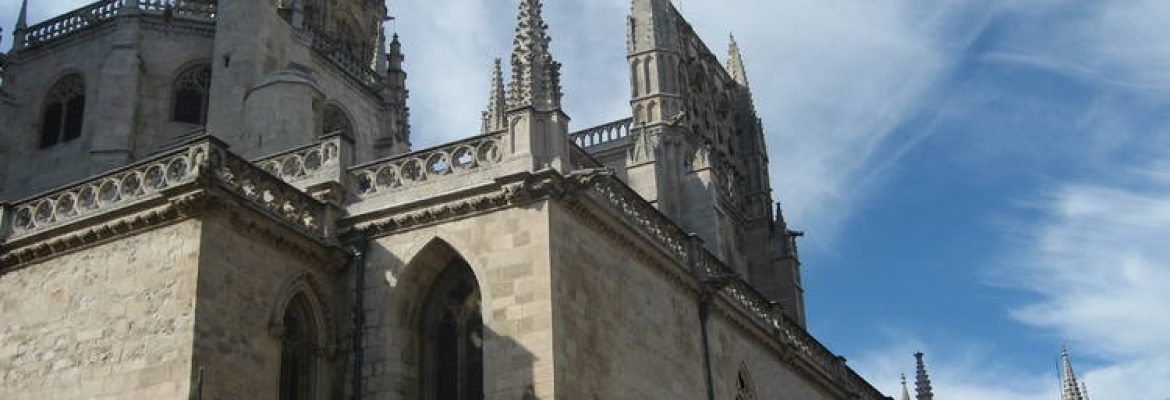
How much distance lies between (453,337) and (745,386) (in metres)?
6.81

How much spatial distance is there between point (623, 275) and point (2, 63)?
21229 millimetres

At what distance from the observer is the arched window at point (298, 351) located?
57.5ft

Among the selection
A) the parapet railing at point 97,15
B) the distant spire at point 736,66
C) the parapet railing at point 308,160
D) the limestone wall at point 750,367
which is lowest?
the limestone wall at point 750,367

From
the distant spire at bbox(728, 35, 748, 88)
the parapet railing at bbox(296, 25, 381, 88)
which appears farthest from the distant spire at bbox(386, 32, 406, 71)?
the distant spire at bbox(728, 35, 748, 88)

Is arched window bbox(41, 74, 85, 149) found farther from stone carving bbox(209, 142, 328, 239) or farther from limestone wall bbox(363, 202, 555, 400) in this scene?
limestone wall bbox(363, 202, 555, 400)

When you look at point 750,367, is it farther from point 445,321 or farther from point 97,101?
point 97,101

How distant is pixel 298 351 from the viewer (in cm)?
1781

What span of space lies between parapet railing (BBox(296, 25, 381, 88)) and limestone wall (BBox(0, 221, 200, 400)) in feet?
54.1

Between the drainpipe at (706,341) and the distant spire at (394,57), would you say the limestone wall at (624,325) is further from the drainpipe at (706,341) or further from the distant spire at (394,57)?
the distant spire at (394,57)

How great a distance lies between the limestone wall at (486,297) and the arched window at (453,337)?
0.17 metres

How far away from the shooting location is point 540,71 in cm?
1864

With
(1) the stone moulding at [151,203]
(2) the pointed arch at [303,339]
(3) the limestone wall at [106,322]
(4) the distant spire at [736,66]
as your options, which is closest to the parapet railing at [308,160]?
(1) the stone moulding at [151,203]

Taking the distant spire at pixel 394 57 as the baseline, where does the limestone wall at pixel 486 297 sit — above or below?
below

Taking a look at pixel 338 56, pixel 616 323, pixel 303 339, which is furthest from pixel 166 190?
pixel 338 56
